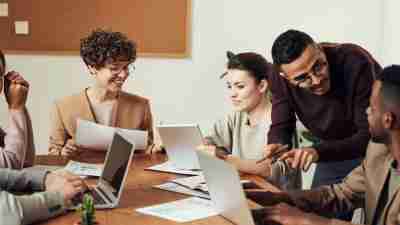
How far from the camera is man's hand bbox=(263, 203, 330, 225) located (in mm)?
1680

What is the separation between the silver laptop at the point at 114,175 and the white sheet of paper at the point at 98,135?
67cm

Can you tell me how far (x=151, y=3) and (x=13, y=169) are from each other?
87.1 inches

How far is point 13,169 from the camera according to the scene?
2189 mm

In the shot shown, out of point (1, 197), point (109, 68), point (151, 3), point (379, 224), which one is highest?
point (151, 3)

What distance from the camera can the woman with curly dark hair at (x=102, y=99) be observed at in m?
2.95

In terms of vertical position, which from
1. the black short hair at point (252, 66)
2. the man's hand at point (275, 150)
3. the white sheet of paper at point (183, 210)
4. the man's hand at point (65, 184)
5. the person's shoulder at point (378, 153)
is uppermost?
the black short hair at point (252, 66)

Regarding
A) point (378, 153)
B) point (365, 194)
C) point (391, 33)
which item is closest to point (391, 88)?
point (378, 153)

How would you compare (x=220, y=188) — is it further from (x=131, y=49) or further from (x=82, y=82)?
(x=82, y=82)

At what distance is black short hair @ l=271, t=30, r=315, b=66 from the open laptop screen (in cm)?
71

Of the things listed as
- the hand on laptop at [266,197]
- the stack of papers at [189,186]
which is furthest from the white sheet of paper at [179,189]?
the hand on laptop at [266,197]

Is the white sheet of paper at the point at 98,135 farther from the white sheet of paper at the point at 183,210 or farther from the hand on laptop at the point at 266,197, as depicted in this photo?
the hand on laptop at the point at 266,197

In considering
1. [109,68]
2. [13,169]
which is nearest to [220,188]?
[13,169]

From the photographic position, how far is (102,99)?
3.03 meters

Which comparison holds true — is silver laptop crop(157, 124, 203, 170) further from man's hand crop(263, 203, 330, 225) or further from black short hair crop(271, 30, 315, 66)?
man's hand crop(263, 203, 330, 225)
